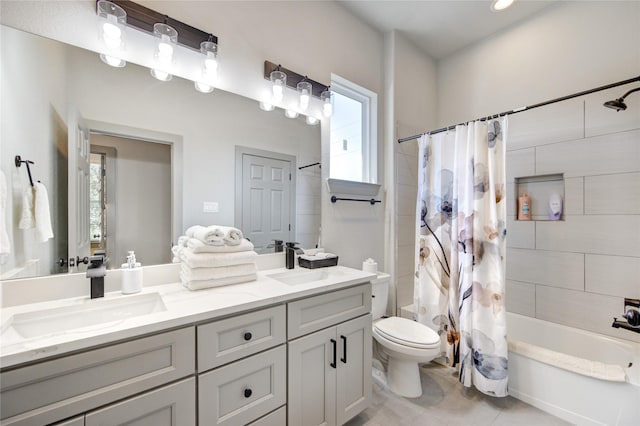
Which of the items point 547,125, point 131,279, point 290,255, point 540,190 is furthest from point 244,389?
point 547,125

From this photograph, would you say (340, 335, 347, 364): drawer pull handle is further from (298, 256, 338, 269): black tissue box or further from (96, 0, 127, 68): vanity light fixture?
(96, 0, 127, 68): vanity light fixture

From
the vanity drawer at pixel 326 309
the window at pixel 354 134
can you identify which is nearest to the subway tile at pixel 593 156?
the window at pixel 354 134

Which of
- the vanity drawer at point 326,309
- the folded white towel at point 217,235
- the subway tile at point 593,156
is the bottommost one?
the vanity drawer at point 326,309

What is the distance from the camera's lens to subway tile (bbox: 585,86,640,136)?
1.80 meters

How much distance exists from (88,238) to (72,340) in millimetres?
637

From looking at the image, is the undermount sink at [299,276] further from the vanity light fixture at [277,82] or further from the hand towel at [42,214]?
the vanity light fixture at [277,82]

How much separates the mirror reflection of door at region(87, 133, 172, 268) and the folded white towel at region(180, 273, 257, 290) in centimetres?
25

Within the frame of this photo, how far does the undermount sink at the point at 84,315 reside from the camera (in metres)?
0.94

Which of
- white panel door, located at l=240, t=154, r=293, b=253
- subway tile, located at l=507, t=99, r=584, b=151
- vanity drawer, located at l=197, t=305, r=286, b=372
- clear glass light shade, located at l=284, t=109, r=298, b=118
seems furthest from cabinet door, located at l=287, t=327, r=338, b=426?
subway tile, located at l=507, t=99, r=584, b=151

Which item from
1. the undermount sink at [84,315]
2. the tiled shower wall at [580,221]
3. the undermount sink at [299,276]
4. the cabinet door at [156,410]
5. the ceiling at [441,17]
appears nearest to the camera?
the cabinet door at [156,410]

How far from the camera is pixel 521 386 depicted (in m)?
1.79

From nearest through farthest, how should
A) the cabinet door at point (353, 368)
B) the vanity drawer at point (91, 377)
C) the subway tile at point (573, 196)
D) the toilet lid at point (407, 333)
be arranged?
the vanity drawer at point (91, 377)
the cabinet door at point (353, 368)
the toilet lid at point (407, 333)
the subway tile at point (573, 196)

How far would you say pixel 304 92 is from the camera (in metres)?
1.91

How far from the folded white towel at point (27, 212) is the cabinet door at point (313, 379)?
3.86 ft
